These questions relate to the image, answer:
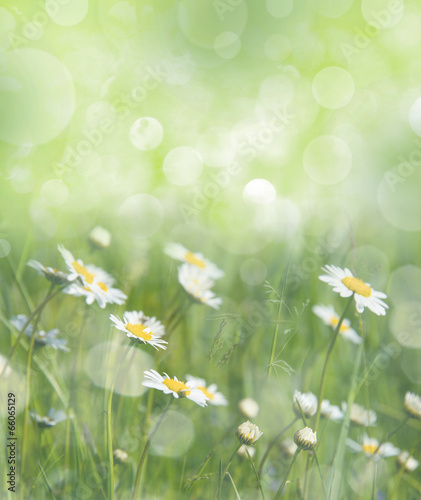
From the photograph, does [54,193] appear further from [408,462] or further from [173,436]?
[408,462]

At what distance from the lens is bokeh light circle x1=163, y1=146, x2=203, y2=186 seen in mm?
1231

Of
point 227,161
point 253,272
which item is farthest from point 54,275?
point 227,161

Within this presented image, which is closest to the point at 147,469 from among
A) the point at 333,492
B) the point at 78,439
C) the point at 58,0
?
the point at 78,439

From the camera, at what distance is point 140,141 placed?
→ 120 centimetres

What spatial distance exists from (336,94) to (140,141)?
57cm

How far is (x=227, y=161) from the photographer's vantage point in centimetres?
123

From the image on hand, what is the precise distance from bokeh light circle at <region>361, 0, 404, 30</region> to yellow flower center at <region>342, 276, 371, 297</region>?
39.4 inches

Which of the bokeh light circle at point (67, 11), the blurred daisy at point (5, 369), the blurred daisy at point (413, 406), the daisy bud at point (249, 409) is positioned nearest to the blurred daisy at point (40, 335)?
the blurred daisy at point (5, 369)

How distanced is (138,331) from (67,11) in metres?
0.82

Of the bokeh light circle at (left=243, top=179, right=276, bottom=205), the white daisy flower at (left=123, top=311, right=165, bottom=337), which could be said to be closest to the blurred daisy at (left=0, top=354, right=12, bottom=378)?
the white daisy flower at (left=123, top=311, right=165, bottom=337)

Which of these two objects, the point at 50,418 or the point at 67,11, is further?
the point at 67,11

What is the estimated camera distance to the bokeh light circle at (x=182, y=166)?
1.23m

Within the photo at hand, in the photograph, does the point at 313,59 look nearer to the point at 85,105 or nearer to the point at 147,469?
the point at 85,105

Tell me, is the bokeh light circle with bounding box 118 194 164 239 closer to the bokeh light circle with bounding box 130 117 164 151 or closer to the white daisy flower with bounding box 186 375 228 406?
the bokeh light circle with bounding box 130 117 164 151
